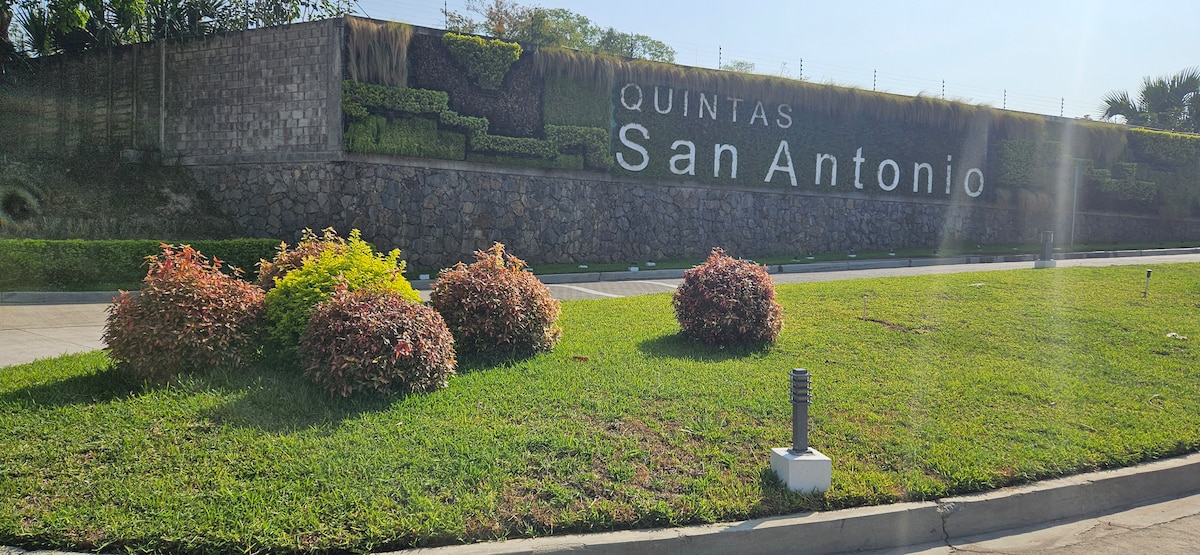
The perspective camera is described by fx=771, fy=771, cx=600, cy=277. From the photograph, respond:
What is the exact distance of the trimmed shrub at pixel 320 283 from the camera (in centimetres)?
650

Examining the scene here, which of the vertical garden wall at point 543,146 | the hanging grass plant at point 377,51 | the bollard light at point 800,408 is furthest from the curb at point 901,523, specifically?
the hanging grass plant at point 377,51

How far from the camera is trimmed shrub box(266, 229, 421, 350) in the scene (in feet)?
21.3

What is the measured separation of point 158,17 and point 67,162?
428 cm

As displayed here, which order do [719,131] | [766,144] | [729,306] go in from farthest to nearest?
[766,144]
[719,131]
[729,306]

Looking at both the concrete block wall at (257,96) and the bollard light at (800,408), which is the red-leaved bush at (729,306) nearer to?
the bollard light at (800,408)

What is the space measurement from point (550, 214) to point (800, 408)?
15699 millimetres

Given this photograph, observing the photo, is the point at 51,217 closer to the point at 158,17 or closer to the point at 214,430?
the point at 158,17

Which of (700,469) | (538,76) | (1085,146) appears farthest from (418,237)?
(1085,146)

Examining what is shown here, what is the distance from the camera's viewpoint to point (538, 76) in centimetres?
1953

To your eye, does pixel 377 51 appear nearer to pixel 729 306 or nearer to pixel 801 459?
pixel 729 306

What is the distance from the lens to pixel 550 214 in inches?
782

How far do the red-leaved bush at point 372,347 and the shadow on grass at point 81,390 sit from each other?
1417mm

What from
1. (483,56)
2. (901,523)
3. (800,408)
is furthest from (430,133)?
(901,523)

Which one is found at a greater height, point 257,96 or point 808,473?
point 257,96
